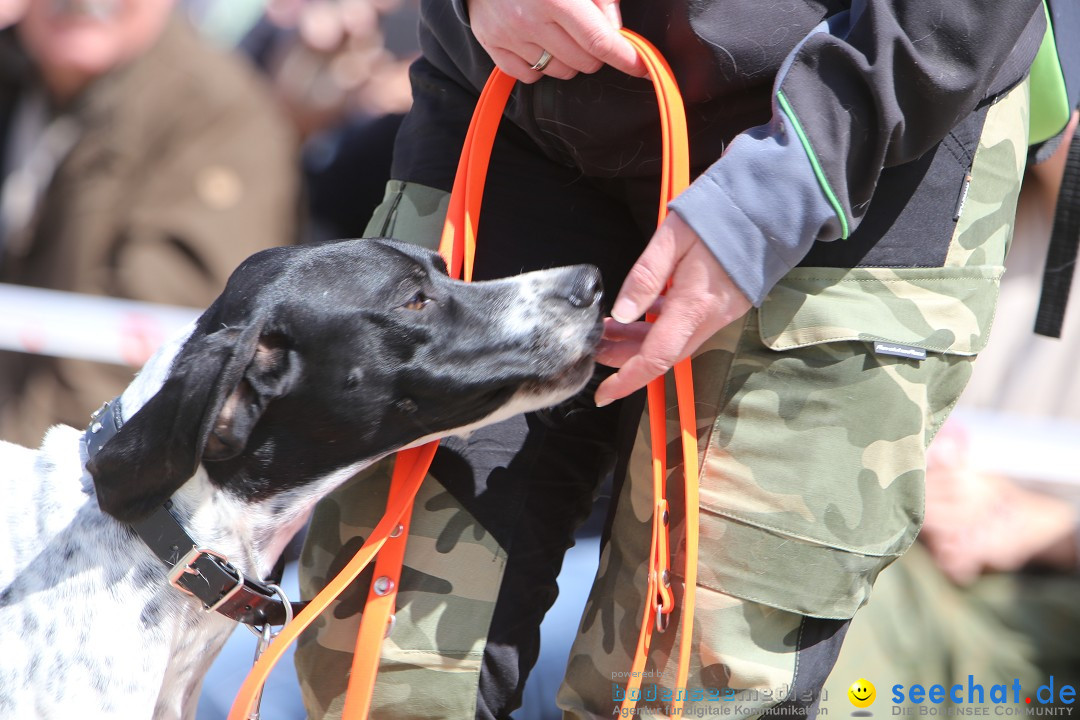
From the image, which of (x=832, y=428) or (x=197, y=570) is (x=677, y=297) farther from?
(x=197, y=570)

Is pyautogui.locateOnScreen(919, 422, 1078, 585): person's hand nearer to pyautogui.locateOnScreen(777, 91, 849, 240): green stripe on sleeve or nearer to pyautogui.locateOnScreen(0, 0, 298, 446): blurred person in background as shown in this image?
pyautogui.locateOnScreen(777, 91, 849, 240): green stripe on sleeve

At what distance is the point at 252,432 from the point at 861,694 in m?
1.49

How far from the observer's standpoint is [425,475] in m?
1.75

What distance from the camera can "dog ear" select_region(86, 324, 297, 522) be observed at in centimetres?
162

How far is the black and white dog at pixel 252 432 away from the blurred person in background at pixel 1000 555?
1.19 meters

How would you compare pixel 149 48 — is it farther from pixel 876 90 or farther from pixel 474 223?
pixel 876 90

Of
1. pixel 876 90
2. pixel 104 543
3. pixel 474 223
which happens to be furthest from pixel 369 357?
pixel 876 90

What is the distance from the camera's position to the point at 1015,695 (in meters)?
2.38

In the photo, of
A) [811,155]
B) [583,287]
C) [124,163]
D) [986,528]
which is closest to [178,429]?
[583,287]

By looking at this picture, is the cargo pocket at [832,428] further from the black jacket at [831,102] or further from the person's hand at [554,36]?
the person's hand at [554,36]

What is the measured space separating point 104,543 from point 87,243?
2581 mm

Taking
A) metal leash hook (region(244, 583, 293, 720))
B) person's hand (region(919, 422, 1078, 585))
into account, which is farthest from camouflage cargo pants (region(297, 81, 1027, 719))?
person's hand (region(919, 422, 1078, 585))

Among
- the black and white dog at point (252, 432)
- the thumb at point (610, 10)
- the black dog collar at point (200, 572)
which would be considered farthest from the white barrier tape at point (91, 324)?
the thumb at point (610, 10)

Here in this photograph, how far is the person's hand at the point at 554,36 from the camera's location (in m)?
1.44
